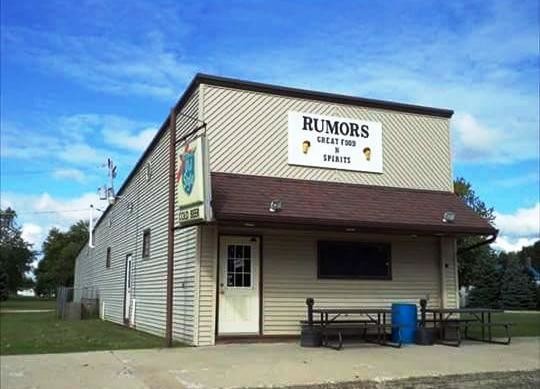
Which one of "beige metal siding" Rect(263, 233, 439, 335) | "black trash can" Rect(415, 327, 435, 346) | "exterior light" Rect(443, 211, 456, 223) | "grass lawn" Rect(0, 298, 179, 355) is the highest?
"exterior light" Rect(443, 211, 456, 223)

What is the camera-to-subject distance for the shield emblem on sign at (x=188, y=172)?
13344mm

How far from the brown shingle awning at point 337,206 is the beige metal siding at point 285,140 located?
0.29 metres

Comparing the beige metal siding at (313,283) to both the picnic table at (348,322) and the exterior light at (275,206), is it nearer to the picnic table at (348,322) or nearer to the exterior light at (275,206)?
the picnic table at (348,322)

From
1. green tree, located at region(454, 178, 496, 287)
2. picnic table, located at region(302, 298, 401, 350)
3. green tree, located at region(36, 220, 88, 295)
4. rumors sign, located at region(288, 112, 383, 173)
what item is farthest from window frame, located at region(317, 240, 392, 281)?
green tree, located at region(36, 220, 88, 295)

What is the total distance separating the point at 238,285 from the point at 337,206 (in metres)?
2.87

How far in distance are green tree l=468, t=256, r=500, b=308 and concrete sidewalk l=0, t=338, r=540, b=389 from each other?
34.6m

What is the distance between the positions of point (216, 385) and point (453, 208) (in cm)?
941

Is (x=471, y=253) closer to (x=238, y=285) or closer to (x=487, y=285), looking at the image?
(x=487, y=285)

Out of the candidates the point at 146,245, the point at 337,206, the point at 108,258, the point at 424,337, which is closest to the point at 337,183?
the point at 337,206

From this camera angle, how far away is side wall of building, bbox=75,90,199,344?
48.2 feet

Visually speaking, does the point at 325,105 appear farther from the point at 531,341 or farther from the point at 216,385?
the point at 216,385

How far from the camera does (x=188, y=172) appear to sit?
536 inches

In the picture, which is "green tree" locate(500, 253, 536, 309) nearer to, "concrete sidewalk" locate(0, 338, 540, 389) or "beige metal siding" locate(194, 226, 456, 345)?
"beige metal siding" locate(194, 226, 456, 345)

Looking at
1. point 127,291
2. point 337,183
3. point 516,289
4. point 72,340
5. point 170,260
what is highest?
point 337,183
